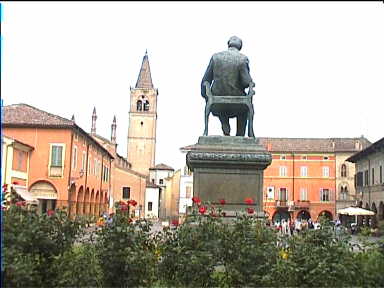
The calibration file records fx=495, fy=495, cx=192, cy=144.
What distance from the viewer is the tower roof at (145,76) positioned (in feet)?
317

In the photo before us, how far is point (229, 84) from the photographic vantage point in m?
8.77

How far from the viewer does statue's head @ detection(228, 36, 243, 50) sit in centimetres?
915

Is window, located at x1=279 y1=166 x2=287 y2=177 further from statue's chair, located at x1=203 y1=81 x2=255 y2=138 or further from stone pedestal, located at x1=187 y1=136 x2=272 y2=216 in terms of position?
stone pedestal, located at x1=187 y1=136 x2=272 y2=216

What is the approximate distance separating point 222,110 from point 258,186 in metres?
1.59

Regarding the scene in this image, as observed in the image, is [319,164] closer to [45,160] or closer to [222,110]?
[45,160]

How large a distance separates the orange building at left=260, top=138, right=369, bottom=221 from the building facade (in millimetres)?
16923

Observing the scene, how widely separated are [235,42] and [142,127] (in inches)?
3427

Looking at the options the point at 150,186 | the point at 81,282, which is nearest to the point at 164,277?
the point at 81,282

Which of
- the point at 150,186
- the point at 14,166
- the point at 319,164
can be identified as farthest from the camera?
the point at 150,186

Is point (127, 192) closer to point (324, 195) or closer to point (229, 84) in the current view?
point (324, 195)

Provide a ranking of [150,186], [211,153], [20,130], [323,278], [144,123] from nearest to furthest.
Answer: [323,278], [211,153], [20,130], [150,186], [144,123]

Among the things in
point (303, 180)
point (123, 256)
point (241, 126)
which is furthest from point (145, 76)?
point (123, 256)

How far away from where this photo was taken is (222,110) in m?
8.87

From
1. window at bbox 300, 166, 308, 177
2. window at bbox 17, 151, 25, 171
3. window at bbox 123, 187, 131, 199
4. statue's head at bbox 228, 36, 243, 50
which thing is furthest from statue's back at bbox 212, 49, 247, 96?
window at bbox 123, 187, 131, 199
